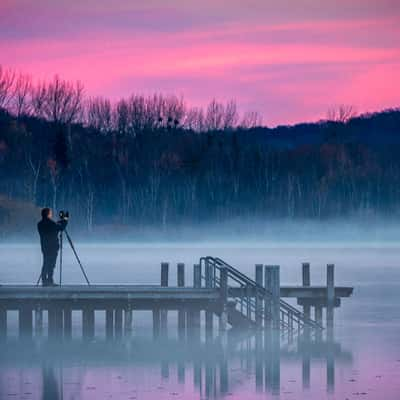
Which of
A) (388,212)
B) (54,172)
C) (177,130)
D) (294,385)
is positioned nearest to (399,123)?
(388,212)

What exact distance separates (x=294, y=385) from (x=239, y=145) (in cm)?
8803

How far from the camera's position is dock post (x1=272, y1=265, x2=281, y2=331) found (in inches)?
1167

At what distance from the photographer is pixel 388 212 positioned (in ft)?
388

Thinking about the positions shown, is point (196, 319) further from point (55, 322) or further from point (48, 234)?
point (48, 234)

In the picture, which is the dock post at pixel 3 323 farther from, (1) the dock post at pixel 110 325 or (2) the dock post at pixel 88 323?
(1) the dock post at pixel 110 325

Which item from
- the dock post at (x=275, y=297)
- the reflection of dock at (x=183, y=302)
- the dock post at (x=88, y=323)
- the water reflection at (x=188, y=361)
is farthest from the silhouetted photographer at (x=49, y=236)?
the dock post at (x=275, y=297)

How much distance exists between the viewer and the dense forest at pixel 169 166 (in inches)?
4043

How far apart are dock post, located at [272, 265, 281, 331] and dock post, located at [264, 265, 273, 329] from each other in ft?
0.29

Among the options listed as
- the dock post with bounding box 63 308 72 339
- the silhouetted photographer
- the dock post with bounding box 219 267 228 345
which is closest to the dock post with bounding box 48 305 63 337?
the dock post with bounding box 63 308 72 339

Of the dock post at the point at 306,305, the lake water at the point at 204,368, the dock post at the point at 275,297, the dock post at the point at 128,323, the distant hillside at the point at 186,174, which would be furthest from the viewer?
the distant hillside at the point at 186,174

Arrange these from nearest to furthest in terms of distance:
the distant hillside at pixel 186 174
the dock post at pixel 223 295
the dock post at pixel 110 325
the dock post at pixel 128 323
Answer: the dock post at pixel 223 295, the dock post at pixel 128 323, the dock post at pixel 110 325, the distant hillside at pixel 186 174

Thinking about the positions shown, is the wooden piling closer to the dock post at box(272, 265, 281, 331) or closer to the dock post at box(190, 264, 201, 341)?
the dock post at box(272, 265, 281, 331)

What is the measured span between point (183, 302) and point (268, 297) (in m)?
1.95

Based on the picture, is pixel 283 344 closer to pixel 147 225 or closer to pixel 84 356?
pixel 84 356
